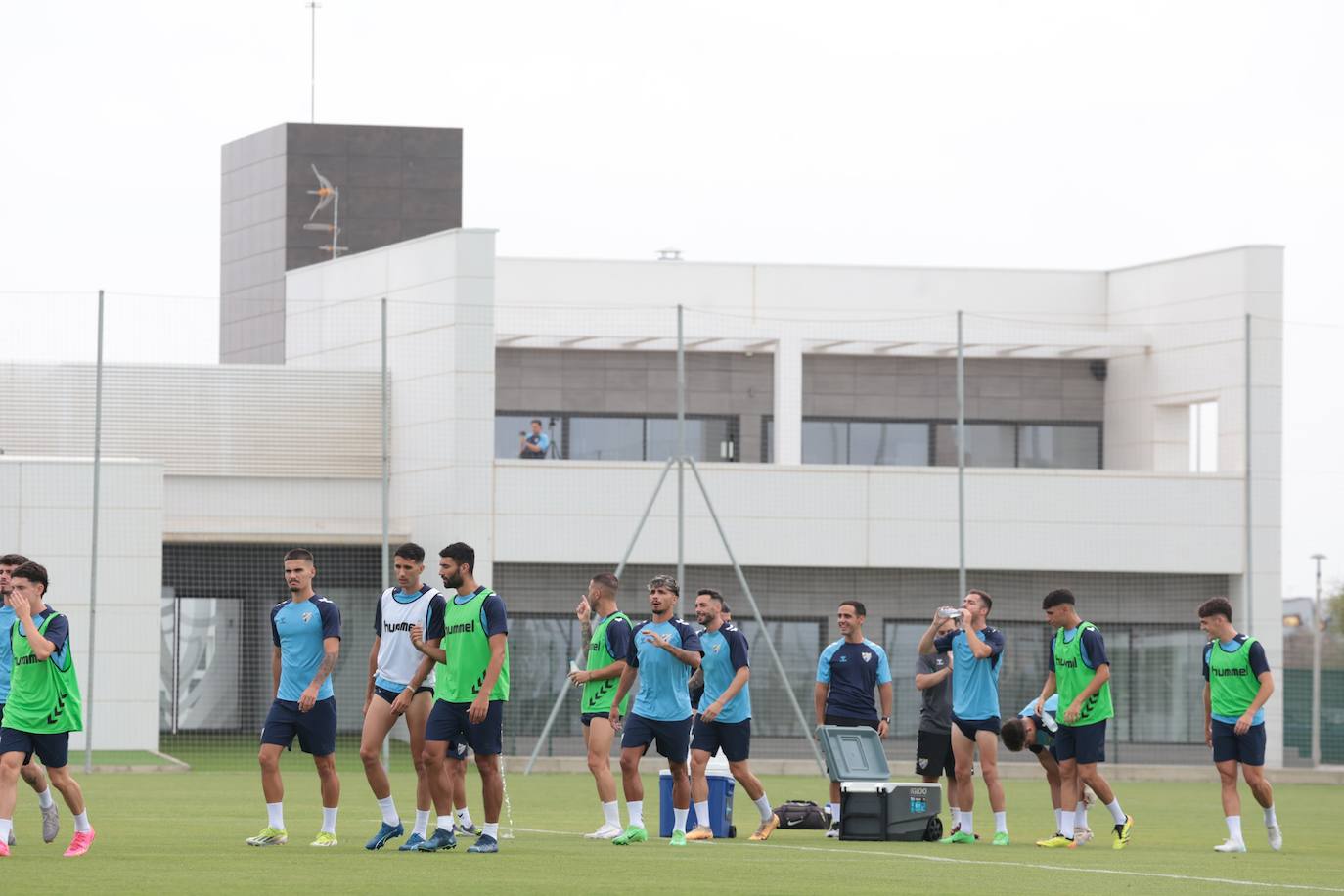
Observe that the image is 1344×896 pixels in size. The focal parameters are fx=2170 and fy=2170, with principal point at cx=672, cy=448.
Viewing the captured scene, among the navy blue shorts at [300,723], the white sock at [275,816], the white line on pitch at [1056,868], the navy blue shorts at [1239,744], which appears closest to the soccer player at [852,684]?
the white line on pitch at [1056,868]

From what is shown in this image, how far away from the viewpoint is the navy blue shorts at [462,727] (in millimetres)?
13891

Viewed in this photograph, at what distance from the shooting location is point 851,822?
16.8 meters

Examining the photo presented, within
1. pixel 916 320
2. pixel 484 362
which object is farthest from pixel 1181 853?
pixel 916 320

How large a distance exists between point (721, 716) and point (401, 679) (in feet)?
9.94

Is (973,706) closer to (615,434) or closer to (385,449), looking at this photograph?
(385,449)

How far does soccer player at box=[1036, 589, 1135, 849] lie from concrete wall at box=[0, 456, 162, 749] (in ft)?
56.1

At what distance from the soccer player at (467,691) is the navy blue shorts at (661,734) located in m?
1.70

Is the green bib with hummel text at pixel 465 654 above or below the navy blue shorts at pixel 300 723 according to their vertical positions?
above

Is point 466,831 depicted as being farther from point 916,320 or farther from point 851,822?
point 916,320

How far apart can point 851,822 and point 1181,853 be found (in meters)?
2.51

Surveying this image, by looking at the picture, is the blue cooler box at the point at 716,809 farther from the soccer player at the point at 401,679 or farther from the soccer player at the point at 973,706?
the soccer player at the point at 401,679

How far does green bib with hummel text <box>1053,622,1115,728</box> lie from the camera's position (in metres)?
16.6

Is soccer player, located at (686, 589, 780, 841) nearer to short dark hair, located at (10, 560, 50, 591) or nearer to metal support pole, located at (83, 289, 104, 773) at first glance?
short dark hair, located at (10, 560, 50, 591)

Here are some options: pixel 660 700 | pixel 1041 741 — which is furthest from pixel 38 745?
pixel 1041 741
